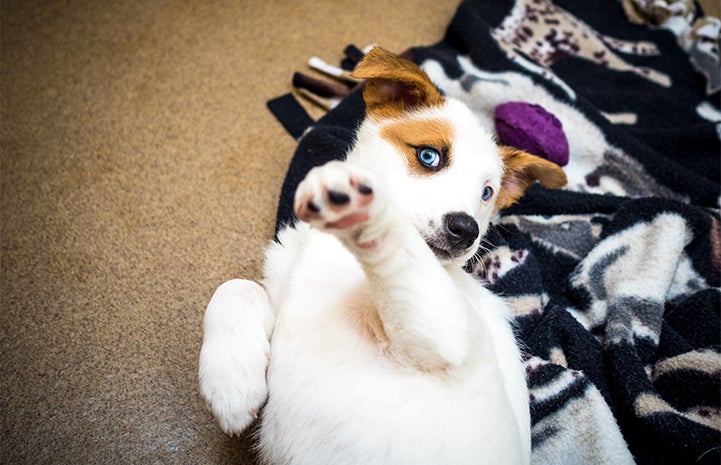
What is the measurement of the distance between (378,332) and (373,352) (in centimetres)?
4

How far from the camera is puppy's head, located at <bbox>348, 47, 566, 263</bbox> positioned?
1072 mm

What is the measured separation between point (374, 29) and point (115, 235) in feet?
5.68

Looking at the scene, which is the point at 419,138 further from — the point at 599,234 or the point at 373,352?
the point at 599,234

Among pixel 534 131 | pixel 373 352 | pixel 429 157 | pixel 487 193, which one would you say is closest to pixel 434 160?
pixel 429 157

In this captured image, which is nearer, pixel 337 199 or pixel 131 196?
pixel 337 199

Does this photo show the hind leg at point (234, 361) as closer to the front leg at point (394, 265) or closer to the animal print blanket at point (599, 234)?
the front leg at point (394, 265)

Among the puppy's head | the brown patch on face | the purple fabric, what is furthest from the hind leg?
the purple fabric

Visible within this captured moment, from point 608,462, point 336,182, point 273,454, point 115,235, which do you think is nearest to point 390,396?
point 273,454

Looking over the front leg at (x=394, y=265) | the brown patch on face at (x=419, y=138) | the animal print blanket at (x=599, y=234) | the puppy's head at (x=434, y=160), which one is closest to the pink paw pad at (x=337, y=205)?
the front leg at (x=394, y=265)

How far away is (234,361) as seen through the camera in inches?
39.7

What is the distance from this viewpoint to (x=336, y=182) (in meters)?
0.70

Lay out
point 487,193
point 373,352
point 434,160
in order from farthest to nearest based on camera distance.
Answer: point 487,193, point 434,160, point 373,352

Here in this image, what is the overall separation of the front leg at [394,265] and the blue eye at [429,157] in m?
0.41

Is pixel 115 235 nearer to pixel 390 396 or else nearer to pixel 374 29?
pixel 390 396
